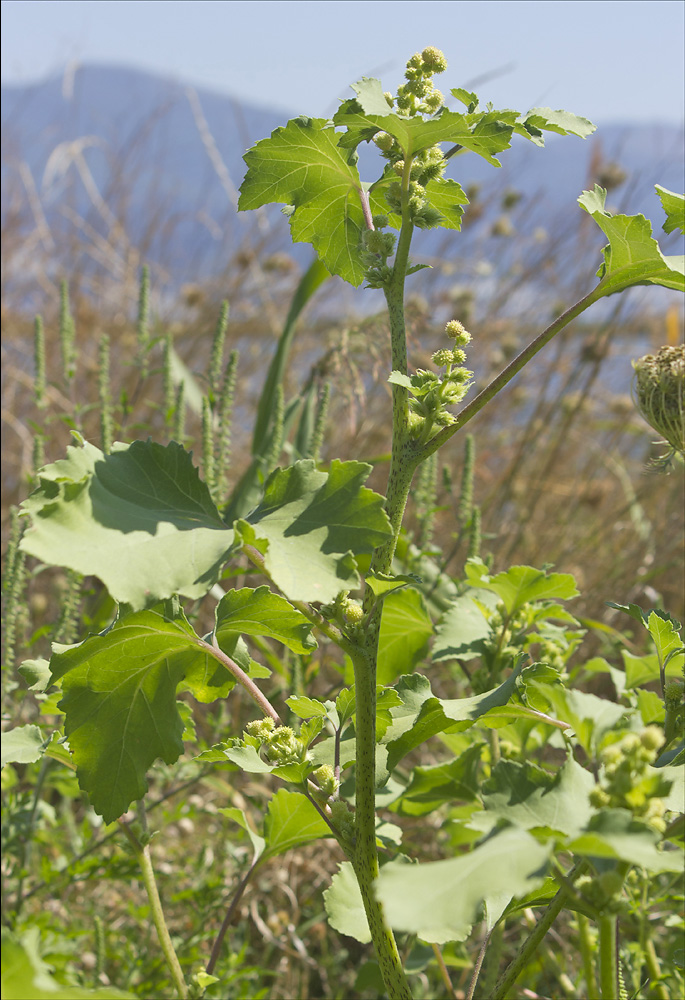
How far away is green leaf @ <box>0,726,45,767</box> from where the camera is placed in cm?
71

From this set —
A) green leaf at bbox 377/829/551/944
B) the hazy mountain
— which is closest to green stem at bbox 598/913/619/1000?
green leaf at bbox 377/829/551/944

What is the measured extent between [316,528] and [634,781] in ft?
0.77

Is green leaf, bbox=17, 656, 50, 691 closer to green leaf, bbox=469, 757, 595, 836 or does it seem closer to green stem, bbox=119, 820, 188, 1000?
green stem, bbox=119, 820, 188, 1000

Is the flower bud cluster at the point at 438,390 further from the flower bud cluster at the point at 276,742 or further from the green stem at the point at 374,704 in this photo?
the flower bud cluster at the point at 276,742

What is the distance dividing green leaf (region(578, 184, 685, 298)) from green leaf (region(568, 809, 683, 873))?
0.37 m

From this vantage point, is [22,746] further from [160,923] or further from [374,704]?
[374,704]

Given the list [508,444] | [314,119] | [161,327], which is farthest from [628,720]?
[161,327]

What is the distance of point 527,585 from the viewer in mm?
854

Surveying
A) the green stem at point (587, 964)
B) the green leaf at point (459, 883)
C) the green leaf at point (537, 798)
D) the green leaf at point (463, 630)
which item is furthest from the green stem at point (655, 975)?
the green leaf at point (459, 883)

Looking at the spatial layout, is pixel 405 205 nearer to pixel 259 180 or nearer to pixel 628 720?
pixel 259 180

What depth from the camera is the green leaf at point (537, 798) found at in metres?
0.48

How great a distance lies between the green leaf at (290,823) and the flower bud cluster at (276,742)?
12 cm

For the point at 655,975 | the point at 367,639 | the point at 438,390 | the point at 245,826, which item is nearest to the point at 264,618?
the point at 367,639

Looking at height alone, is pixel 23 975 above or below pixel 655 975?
above
